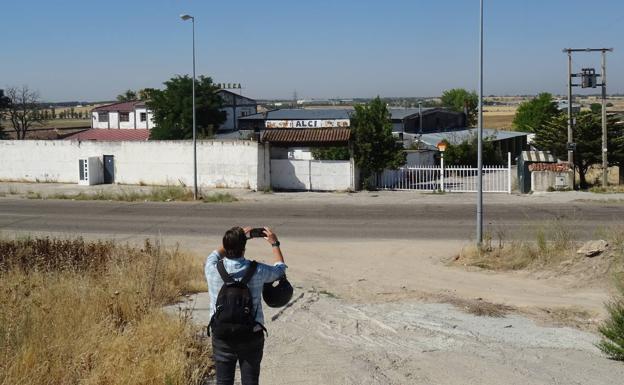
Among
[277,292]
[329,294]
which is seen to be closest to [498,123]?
[329,294]

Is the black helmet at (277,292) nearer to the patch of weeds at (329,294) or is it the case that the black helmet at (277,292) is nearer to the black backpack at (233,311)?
the black backpack at (233,311)

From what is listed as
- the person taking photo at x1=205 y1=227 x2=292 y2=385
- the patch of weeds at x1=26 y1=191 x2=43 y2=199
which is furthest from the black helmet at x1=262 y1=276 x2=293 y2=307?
the patch of weeds at x1=26 y1=191 x2=43 y2=199

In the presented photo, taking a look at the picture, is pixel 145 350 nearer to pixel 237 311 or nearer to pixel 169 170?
pixel 237 311

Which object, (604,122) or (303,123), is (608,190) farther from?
(303,123)

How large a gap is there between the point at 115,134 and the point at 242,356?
63722 mm

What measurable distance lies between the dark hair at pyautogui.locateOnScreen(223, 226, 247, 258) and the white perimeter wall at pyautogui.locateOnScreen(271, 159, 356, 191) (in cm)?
2735

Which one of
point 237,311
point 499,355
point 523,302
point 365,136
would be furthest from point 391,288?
point 365,136

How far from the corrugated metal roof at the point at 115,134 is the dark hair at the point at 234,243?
58.7 m

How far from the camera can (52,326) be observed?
25.7 feet

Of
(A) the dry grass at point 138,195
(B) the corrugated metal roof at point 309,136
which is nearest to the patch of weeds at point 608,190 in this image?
(B) the corrugated metal roof at point 309,136

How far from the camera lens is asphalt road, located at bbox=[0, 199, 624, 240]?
853 inches

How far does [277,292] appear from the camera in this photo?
241 inches

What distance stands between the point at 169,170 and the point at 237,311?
100 feet

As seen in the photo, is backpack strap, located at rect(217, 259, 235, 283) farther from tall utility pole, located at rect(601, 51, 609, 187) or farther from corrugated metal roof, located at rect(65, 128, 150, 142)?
corrugated metal roof, located at rect(65, 128, 150, 142)
